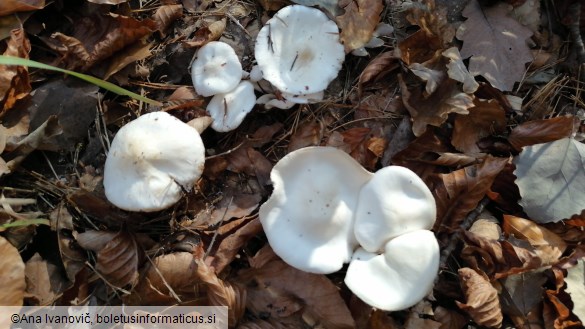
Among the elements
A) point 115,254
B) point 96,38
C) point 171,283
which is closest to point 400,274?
point 171,283

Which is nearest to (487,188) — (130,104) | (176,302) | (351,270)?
(351,270)

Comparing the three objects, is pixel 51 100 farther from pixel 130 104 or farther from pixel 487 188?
pixel 487 188

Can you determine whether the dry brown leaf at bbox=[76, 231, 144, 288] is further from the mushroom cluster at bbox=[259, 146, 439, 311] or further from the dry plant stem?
the dry plant stem

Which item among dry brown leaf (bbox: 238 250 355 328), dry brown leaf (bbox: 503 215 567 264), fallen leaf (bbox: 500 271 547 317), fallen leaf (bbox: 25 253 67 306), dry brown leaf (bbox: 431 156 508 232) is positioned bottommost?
fallen leaf (bbox: 25 253 67 306)

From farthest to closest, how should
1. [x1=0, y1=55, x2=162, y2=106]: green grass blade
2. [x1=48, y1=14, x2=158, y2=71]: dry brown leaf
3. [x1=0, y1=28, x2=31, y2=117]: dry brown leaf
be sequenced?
[x1=48, y1=14, x2=158, y2=71]: dry brown leaf → [x1=0, y1=28, x2=31, y2=117]: dry brown leaf → [x1=0, y1=55, x2=162, y2=106]: green grass blade

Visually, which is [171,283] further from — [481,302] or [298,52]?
[481,302]

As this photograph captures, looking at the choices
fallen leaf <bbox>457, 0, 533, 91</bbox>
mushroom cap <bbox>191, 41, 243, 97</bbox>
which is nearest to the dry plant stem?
fallen leaf <bbox>457, 0, 533, 91</bbox>
